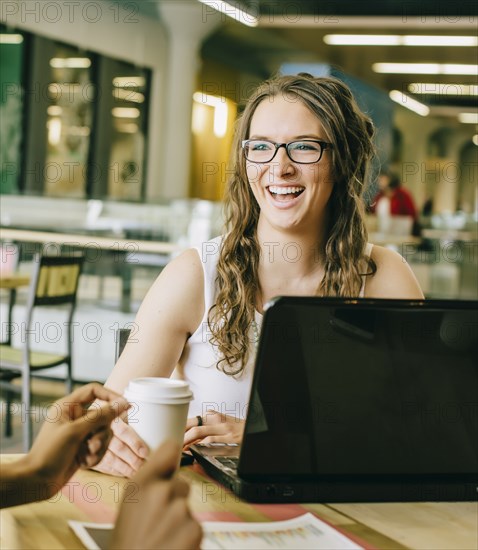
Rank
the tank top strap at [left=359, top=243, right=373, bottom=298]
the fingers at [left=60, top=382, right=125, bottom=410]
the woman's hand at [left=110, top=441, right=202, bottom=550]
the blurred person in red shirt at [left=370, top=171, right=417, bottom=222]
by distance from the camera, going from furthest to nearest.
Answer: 1. the blurred person in red shirt at [left=370, top=171, right=417, bottom=222]
2. the tank top strap at [left=359, top=243, right=373, bottom=298]
3. the fingers at [left=60, top=382, right=125, bottom=410]
4. the woman's hand at [left=110, top=441, right=202, bottom=550]

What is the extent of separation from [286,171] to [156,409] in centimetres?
77

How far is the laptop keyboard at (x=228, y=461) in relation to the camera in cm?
118

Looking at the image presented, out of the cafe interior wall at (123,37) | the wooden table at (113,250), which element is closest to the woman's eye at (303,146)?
the wooden table at (113,250)

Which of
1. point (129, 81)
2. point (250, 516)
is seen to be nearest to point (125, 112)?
point (129, 81)

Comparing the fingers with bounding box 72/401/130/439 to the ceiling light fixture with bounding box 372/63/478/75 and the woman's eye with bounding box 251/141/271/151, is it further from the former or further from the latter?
the ceiling light fixture with bounding box 372/63/478/75

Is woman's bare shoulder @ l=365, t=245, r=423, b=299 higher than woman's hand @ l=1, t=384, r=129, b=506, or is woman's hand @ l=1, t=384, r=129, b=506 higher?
woman's bare shoulder @ l=365, t=245, r=423, b=299

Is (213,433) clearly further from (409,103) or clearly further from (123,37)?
(409,103)

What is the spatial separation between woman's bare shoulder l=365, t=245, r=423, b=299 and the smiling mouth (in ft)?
0.89

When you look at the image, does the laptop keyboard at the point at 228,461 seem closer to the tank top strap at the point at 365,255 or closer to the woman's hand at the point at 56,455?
the woman's hand at the point at 56,455

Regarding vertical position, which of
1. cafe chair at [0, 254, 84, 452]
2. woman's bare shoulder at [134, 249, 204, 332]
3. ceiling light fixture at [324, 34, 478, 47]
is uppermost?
ceiling light fixture at [324, 34, 478, 47]

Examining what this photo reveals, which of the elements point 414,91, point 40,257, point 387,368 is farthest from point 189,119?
point 387,368

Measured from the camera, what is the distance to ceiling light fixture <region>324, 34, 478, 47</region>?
8.50m

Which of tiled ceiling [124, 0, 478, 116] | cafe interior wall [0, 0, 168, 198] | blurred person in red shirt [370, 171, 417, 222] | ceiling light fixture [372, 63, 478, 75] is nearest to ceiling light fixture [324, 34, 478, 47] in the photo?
tiled ceiling [124, 0, 478, 116]

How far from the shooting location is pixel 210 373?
5.26ft
